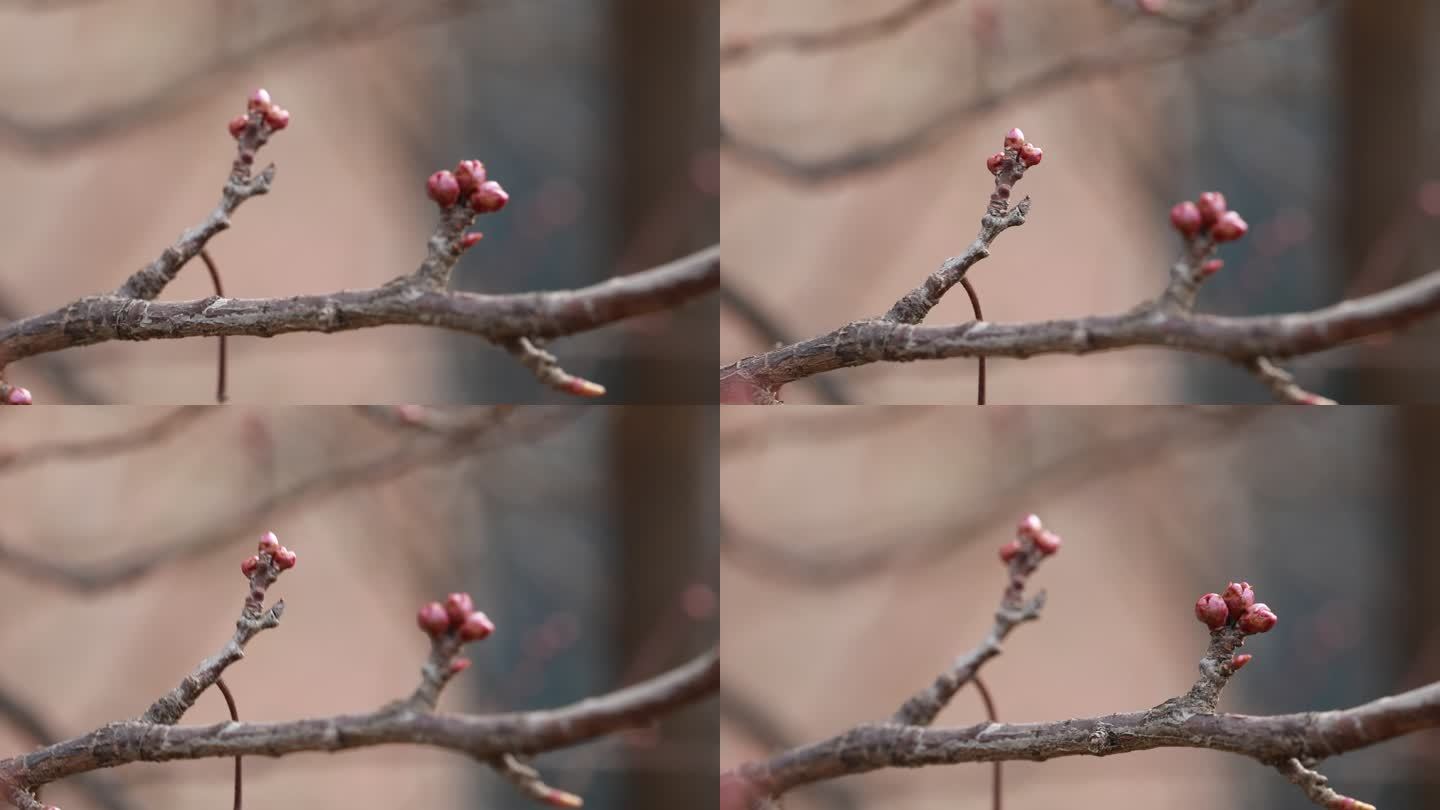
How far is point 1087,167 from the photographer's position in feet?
3.70

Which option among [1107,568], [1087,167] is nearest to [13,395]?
[1087,167]

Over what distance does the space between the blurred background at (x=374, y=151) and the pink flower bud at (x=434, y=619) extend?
1.97 ft

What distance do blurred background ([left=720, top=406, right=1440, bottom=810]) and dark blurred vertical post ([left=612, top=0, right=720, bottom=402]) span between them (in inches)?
4.3

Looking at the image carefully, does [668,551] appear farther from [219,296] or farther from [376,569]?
[219,296]

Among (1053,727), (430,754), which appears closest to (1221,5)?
(1053,727)

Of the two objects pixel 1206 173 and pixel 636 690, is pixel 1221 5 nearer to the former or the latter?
pixel 1206 173

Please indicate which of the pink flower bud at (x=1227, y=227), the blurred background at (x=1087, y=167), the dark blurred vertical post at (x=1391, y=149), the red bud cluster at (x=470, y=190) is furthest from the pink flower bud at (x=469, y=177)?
the dark blurred vertical post at (x=1391, y=149)

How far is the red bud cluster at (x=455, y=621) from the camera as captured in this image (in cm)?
46

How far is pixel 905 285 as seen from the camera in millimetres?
941

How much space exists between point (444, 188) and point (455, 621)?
0.54 ft

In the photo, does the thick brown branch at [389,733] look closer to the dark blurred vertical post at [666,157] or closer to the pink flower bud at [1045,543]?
the pink flower bud at [1045,543]

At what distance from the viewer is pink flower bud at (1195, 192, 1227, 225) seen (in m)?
0.41

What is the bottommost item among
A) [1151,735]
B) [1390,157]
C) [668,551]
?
[1151,735]

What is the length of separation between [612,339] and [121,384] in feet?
1.54
